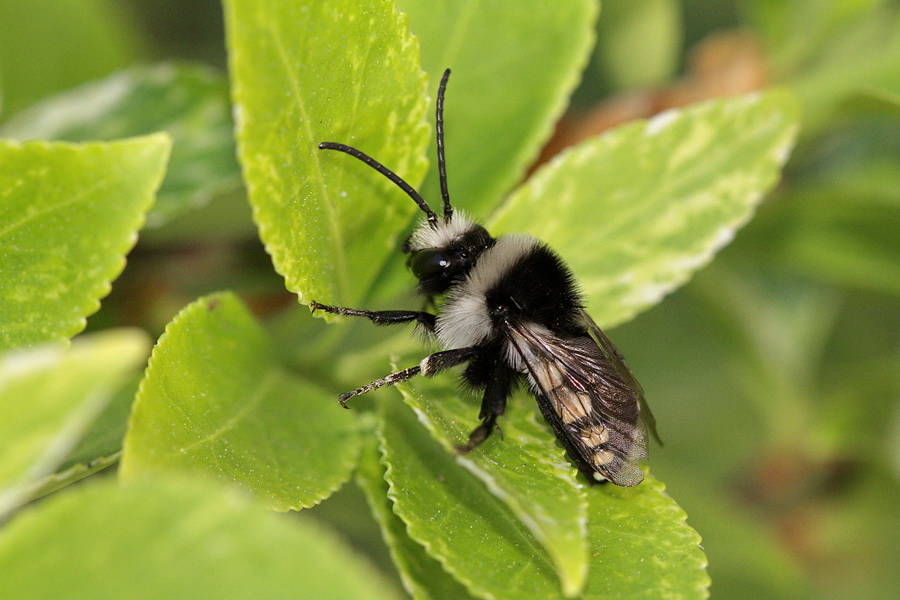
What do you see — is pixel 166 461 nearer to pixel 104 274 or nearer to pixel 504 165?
pixel 104 274

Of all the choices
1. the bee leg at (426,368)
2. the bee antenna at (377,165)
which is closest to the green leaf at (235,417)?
the bee leg at (426,368)

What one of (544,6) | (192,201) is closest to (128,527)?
(192,201)

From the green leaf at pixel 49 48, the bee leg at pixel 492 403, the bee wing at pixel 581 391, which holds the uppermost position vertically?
the green leaf at pixel 49 48

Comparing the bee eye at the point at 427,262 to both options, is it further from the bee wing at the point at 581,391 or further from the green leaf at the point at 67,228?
the green leaf at the point at 67,228

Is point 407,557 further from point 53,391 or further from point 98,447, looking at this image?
point 53,391

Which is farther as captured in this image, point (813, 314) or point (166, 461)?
point (813, 314)

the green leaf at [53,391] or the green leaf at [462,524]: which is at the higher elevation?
the green leaf at [53,391]
